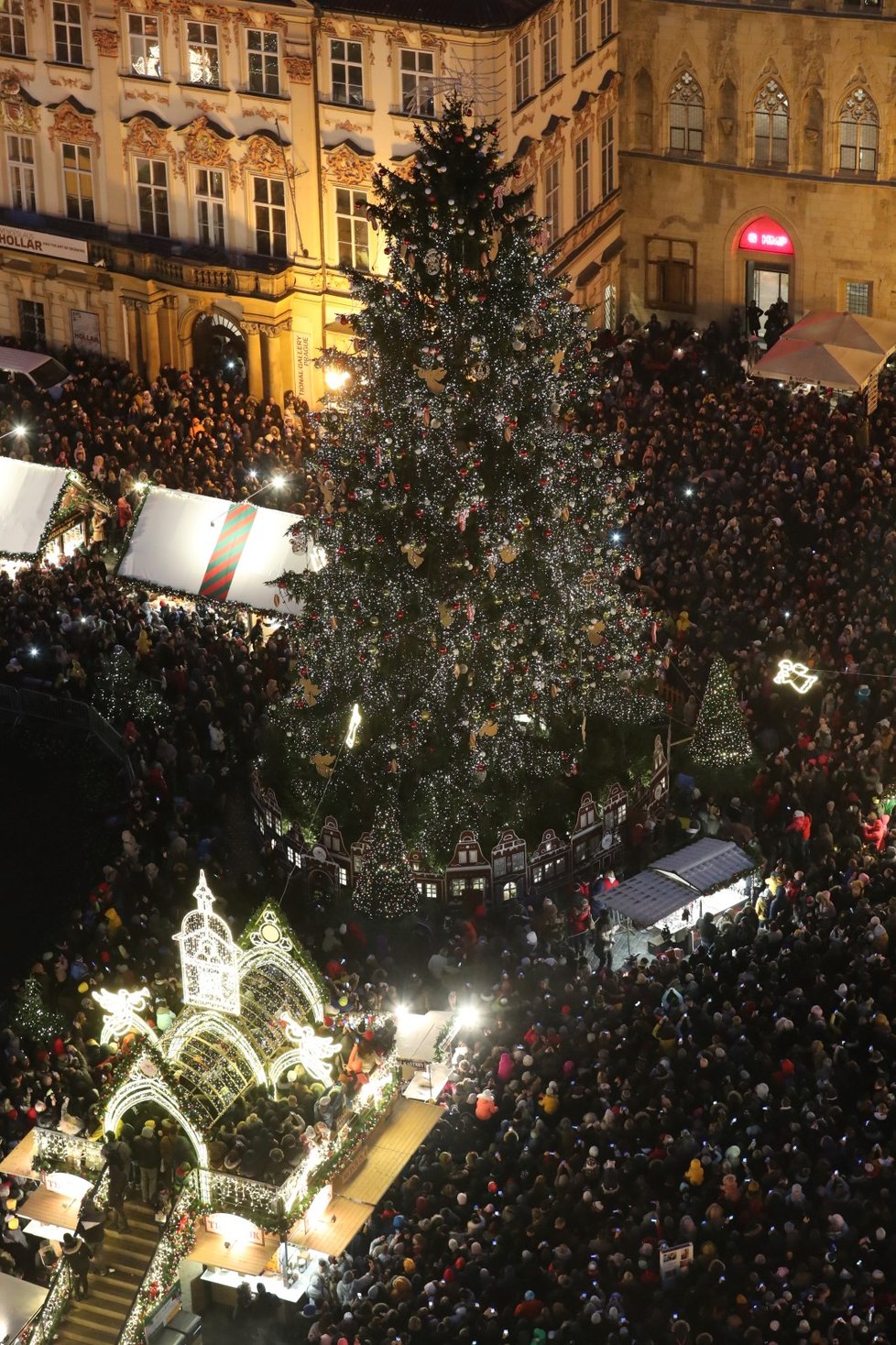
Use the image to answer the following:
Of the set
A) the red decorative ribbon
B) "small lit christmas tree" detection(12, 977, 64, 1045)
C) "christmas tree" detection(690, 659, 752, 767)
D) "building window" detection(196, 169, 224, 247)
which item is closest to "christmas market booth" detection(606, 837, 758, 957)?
"christmas tree" detection(690, 659, 752, 767)

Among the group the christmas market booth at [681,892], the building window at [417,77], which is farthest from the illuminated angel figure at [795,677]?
the building window at [417,77]

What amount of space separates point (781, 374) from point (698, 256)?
7295mm

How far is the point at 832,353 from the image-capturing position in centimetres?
5338

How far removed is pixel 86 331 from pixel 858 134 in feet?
59.5

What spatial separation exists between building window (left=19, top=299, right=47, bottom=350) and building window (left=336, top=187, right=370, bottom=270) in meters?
8.56

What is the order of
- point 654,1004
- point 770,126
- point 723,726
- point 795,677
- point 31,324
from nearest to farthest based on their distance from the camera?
point 654,1004 → point 723,726 → point 795,677 → point 770,126 → point 31,324

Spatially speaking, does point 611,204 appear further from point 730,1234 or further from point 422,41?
point 730,1234

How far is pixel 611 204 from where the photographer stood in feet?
193

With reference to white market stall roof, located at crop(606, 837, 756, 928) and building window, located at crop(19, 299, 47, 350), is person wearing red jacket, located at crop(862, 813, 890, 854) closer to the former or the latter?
white market stall roof, located at crop(606, 837, 756, 928)

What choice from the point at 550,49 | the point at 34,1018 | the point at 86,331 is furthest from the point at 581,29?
the point at 34,1018

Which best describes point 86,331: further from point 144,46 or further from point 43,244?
point 144,46

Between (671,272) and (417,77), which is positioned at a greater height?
(417,77)

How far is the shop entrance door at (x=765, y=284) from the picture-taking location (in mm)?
59562

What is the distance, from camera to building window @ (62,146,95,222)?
5838 cm
